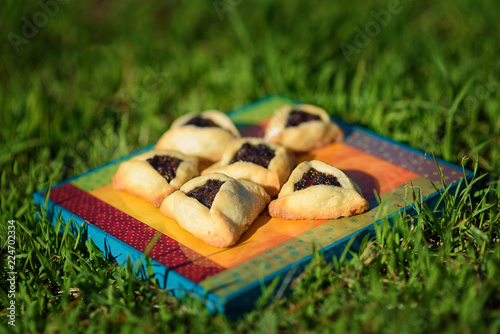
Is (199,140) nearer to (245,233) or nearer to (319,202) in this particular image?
(245,233)

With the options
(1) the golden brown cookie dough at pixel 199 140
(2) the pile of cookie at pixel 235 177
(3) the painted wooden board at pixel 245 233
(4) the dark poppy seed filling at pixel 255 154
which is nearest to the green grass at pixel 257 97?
(3) the painted wooden board at pixel 245 233

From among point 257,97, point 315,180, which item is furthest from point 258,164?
point 257,97

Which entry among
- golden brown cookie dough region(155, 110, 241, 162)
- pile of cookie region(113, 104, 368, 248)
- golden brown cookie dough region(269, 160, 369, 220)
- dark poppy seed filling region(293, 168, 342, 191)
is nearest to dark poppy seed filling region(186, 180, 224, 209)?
pile of cookie region(113, 104, 368, 248)

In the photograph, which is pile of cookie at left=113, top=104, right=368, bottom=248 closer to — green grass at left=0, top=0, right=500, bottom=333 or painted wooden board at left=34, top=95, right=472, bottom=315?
painted wooden board at left=34, top=95, right=472, bottom=315

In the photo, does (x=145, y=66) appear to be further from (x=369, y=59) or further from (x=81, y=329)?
(x=81, y=329)

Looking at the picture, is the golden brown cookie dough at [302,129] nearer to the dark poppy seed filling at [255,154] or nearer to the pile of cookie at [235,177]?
the pile of cookie at [235,177]
